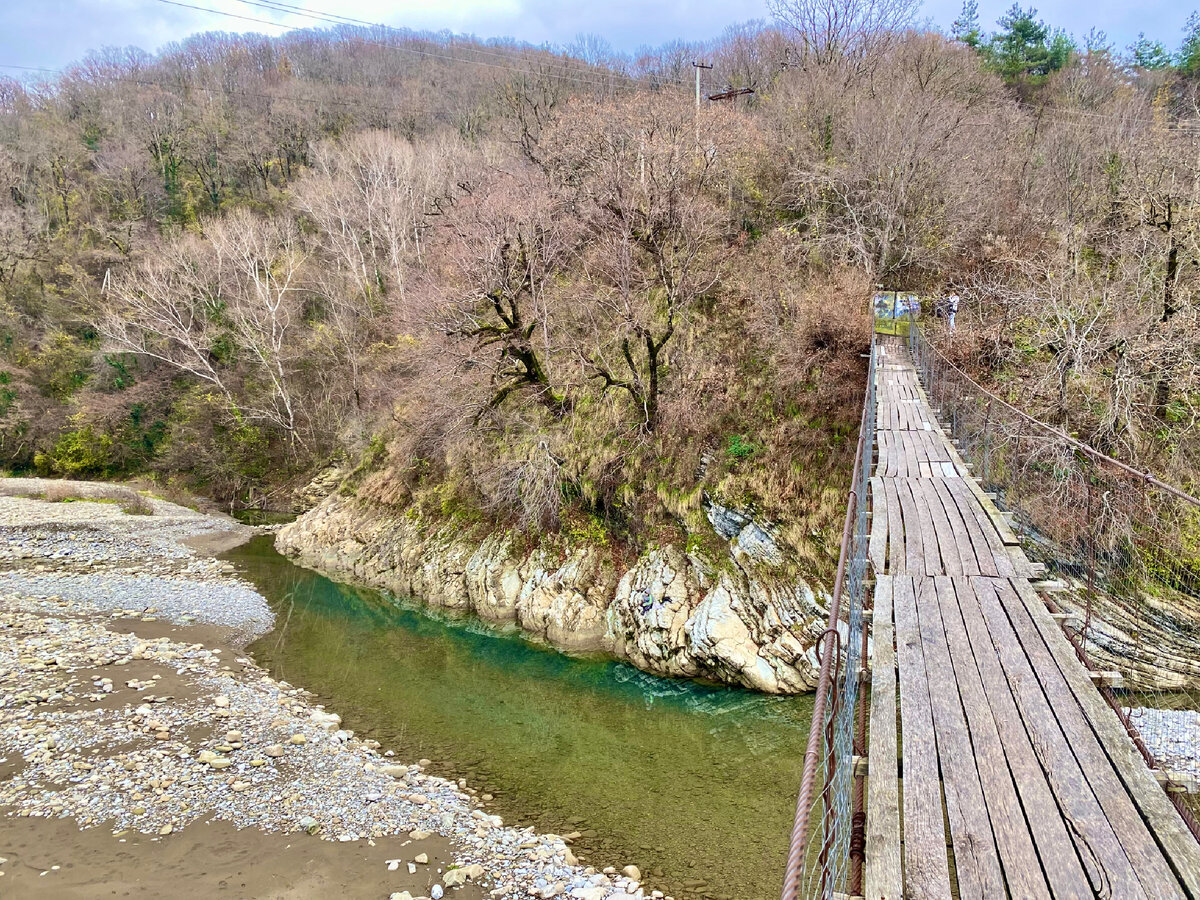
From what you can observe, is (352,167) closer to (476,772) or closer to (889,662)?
(476,772)

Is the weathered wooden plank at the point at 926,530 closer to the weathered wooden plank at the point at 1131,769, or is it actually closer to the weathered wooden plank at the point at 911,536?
the weathered wooden plank at the point at 911,536

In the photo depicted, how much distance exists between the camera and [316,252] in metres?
36.4

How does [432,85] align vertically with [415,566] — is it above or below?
above

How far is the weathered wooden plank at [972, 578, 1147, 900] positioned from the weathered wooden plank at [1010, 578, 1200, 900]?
192 millimetres

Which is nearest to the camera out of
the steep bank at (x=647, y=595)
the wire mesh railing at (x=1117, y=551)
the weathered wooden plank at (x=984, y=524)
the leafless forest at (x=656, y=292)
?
the weathered wooden plank at (x=984, y=524)

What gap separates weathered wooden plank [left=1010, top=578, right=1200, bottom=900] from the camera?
296 cm

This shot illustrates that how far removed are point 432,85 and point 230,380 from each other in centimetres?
A: 3741

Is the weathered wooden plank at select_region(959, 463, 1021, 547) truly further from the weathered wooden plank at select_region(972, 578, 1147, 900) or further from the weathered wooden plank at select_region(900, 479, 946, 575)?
the weathered wooden plank at select_region(972, 578, 1147, 900)

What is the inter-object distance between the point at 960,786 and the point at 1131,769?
1004 mm

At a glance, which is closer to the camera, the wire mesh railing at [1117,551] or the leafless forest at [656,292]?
the wire mesh railing at [1117,551]

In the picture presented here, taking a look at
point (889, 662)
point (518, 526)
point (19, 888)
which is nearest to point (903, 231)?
point (518, 526)

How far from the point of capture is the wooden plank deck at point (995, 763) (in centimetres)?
295

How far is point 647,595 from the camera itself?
14.0 m

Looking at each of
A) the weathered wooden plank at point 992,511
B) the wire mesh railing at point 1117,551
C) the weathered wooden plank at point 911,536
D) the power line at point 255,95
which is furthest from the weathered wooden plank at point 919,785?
the power line at point 255,95
